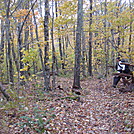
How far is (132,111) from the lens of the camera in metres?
5.38

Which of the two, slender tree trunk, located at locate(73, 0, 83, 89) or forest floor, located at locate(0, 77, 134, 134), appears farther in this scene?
slender tree trunk, located at locate(73, 0, 83, 89)

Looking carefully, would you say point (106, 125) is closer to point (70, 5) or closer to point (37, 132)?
point (37, 132)

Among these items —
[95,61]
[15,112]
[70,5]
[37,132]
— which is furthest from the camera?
[95,61]

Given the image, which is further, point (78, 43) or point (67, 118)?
point (78, 43)

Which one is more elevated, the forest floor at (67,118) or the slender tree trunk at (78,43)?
the slender tree trunk at (78,43)

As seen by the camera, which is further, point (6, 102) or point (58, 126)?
point (6, 102)

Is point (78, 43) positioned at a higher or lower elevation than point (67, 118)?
higher

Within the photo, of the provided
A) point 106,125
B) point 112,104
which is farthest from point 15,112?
point 112,104

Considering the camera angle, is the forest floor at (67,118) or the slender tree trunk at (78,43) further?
the slender tree trunk at (78,43)

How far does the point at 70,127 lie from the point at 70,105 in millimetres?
1856

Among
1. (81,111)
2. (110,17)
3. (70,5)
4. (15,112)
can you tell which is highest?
(70,5)

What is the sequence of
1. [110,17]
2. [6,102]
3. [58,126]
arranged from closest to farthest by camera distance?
[58,126], [6,102], [110,17]

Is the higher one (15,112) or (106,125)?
(15,112)

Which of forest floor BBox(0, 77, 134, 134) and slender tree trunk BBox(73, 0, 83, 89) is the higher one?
slender tree trunk BBox(73, 0, 83, 89)
